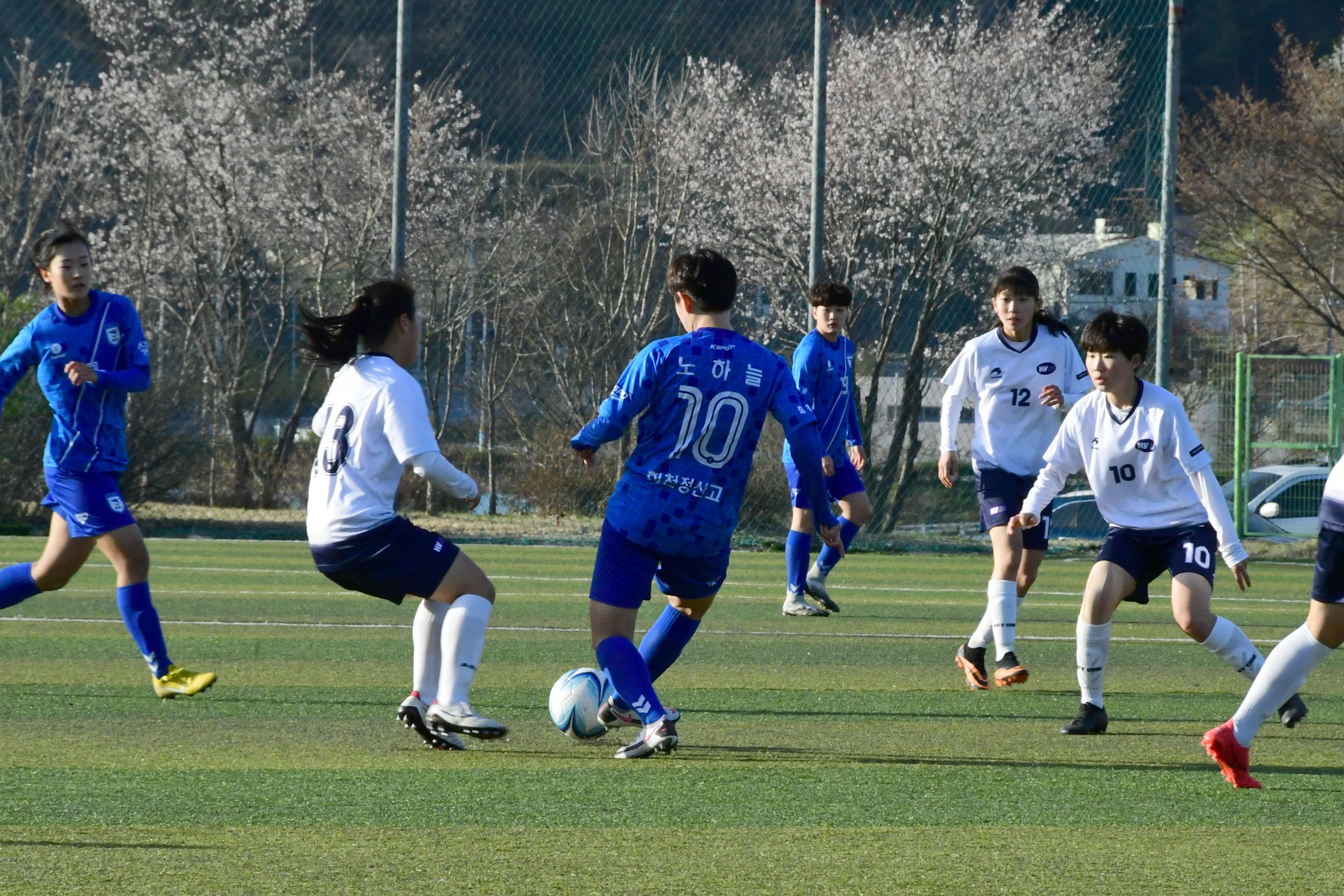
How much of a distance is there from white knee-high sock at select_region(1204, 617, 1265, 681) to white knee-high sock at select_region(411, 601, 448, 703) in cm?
284

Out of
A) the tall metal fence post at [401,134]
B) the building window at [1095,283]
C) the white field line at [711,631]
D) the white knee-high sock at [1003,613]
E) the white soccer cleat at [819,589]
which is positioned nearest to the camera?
the white knee-high sock at [1003,613]

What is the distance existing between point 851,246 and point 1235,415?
21.3 ft

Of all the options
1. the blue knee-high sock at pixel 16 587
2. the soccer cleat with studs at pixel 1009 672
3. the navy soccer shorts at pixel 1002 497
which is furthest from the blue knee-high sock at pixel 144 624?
the navy soccer shorts at pixel 1002 497

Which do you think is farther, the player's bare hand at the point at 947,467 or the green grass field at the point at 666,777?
the player's bare hand at the point at 947,467

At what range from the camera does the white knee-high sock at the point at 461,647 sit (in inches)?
202

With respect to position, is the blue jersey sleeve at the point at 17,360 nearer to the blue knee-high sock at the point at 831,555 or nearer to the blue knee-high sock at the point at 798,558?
the blue knee-high sock at the point at 798,558

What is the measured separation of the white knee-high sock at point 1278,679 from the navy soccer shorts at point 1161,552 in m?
0.90

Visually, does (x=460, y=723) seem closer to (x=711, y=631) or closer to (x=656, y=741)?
(x=656, y=741)

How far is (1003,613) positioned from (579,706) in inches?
97.4

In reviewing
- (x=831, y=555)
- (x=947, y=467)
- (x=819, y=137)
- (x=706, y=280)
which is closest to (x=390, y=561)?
(x=706, y=280)

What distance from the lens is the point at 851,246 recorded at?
2130 cm

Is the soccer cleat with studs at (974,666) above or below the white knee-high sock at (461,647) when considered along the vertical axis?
below

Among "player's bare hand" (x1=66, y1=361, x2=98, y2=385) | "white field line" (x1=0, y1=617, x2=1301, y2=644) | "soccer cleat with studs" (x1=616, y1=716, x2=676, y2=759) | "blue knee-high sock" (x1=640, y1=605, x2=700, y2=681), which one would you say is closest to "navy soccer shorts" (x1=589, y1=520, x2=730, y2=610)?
"blue knee-high sock" (x1=640, y1=605, x2=700, y2=681)

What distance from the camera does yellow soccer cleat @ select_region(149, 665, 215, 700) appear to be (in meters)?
6.14
